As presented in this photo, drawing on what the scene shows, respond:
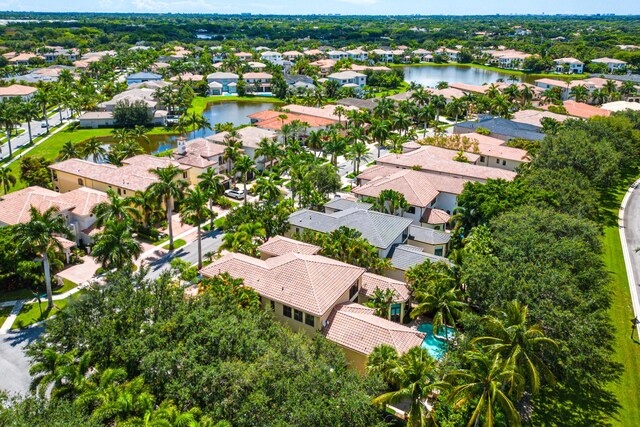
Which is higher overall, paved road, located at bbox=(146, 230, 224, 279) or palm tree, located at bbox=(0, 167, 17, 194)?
palm tree, located at bbox=(0, 167, 17, 194)

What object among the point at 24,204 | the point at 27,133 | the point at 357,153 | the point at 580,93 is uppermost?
the point at 580,93

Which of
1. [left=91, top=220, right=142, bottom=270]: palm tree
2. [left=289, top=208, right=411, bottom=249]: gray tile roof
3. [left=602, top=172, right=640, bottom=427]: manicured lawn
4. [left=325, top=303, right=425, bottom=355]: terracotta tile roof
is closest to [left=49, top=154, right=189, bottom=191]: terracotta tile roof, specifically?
[left=91, top=220, right=142, bottom=270]: palm tree

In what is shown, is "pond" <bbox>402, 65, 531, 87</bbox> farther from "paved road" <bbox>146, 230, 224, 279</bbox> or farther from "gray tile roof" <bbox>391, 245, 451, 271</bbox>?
"gray tile roof" <bbox>391, 245, 451, 271</bbox>

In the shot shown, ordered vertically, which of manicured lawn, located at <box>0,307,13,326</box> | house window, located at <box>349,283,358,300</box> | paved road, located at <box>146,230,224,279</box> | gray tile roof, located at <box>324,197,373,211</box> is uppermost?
gray tile roof, located at <box>324,197,373,211</box>

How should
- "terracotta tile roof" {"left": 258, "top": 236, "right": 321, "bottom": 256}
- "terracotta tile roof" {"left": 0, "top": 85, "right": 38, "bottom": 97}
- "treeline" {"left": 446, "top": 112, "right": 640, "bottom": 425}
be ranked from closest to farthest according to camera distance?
"treeline" {"left": 446, "top": 112, "right": 640, "bottom": 425}, "terracotta tile roof" {"left": 258, "top": 236, "right": 321, "bottom": 256}, "terracotta tile roof" {"left": 0, "top": 85, "right": 38, "bottom": 97}

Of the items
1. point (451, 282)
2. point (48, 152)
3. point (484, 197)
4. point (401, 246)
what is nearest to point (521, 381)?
point (451, 282)

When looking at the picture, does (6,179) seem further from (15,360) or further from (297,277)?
(297,277)

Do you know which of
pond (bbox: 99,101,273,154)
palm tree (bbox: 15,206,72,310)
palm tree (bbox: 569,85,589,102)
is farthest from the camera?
palm tree (bbox: 569,85,589,102)

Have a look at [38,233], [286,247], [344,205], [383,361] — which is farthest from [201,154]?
[383,361]
